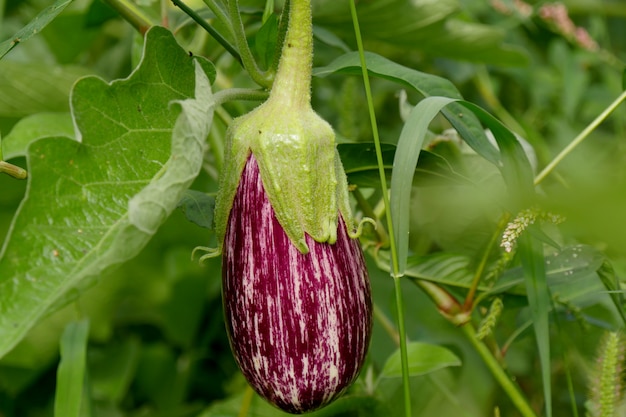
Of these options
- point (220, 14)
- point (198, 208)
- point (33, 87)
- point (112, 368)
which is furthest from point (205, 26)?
point (112, 368)

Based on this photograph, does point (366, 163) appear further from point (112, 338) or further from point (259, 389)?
point (112, 338)

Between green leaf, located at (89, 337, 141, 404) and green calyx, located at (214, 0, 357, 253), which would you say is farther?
green leaf, located at (89, 337, 141, 404)

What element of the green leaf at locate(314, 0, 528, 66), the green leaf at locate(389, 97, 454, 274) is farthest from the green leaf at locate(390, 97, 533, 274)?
the green leaf at locate(314, 0, 528, 66)

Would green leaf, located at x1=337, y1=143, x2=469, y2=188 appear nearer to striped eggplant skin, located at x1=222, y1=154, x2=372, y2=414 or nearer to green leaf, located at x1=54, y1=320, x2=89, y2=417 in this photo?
striped eggplant skin, located at x1=222, y1=154, x2=372, y2=414

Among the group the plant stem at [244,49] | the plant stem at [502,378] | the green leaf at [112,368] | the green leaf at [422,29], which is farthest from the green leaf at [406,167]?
the green leaf at [112,368]

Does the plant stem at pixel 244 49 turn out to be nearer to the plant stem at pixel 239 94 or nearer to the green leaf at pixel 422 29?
the plant stem at pixel 239 94

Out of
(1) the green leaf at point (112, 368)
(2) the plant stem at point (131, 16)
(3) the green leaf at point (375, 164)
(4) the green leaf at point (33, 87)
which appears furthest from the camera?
(1) the green leaf at point (112, 368)

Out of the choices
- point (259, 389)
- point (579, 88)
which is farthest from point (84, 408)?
point (579, 88)
